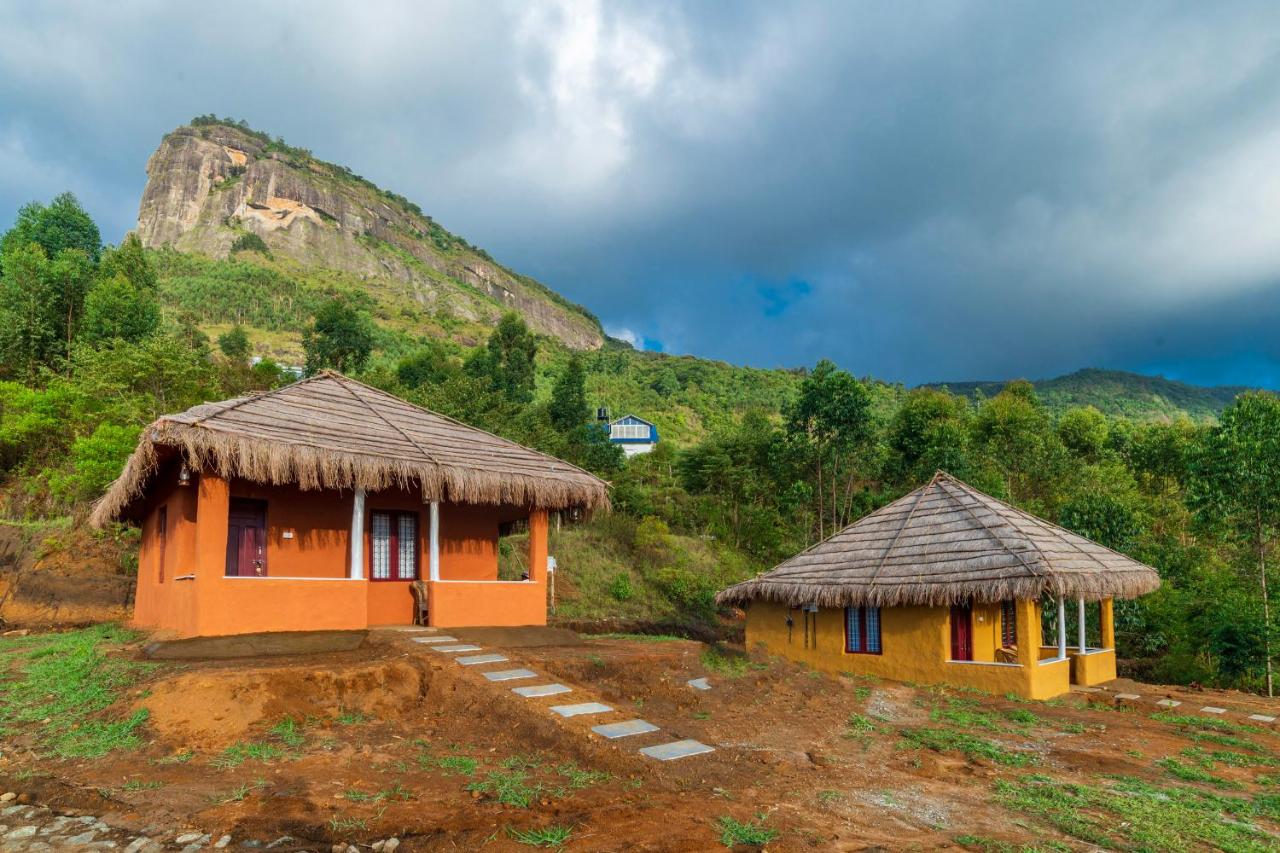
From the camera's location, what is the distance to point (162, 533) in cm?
1249

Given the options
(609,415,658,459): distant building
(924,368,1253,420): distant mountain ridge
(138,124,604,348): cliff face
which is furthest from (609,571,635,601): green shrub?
(138,124,604,348): cliff face

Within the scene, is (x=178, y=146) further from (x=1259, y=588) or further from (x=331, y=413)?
(x=1259, y=588)

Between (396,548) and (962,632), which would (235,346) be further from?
(962,632)

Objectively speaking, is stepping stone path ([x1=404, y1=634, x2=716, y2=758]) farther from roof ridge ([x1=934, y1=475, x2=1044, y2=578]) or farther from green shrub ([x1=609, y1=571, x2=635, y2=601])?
green shrub ([x1=609, y1=571, x2=635, y2=601])

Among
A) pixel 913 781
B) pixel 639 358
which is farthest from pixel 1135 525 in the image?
pixel 639 358

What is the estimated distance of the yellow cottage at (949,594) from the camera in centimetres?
1229

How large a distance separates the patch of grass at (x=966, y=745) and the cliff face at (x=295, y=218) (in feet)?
267

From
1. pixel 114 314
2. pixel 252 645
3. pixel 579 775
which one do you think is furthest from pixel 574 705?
pixel 114 314

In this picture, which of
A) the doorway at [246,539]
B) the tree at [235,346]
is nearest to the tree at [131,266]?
the tree at [235,346]

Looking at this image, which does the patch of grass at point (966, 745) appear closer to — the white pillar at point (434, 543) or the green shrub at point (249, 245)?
the white pillar at point (434, 543)

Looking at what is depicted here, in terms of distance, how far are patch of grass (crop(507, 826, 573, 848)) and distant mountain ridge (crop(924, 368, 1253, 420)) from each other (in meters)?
68.8

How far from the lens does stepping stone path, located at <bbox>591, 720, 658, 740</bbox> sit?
6208 mm

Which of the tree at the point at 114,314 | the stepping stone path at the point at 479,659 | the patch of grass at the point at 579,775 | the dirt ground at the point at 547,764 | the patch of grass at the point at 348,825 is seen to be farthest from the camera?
the tree at the point at 114,314

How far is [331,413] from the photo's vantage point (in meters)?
11.3
